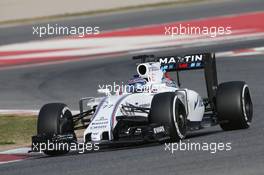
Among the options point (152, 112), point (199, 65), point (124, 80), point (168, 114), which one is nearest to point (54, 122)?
point (152, 112)

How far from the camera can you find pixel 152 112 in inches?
482

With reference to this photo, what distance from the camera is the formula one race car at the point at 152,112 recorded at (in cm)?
1214

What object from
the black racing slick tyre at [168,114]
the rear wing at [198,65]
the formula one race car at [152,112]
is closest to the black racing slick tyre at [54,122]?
the formula one race car at [152,112]

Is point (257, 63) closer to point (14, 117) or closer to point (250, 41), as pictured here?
point (250, 41)

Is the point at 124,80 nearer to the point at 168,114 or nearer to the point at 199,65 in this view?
the point at 199,65

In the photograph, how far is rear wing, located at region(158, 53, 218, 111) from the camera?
1405 centimetres

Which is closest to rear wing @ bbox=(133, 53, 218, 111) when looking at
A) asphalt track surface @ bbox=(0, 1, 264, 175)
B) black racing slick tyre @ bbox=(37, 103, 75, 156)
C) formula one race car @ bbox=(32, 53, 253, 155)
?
formula one race car @ bbox=(32, 53, 253, 155)

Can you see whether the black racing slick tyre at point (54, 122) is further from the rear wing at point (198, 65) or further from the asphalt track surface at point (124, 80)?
the rear wing at point (198, 65)

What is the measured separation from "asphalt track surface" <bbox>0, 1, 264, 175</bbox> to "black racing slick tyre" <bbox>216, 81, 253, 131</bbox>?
6.9 inches

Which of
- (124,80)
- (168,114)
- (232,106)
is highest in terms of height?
(124,80)

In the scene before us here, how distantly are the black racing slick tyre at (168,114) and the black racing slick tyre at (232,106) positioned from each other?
105cm

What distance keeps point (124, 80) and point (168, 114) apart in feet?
31.1

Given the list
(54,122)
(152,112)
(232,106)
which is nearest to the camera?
(152,112)

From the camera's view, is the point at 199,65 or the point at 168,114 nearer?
the point at 168,114
